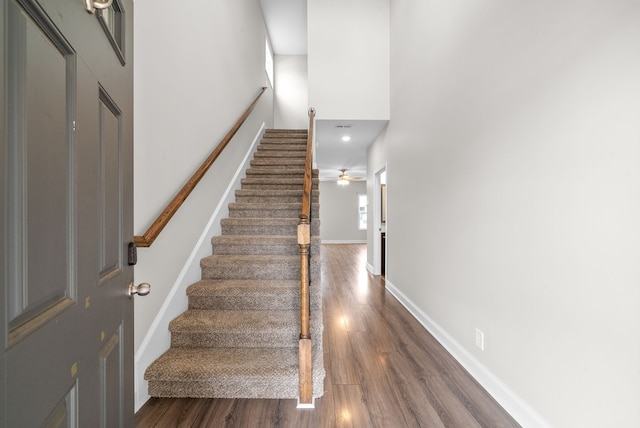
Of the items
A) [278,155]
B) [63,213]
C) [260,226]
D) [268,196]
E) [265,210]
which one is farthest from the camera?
[278,155]

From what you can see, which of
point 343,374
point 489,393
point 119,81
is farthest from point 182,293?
point 489,393

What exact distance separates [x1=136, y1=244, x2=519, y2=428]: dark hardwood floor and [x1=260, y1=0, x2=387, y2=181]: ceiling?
2983mm

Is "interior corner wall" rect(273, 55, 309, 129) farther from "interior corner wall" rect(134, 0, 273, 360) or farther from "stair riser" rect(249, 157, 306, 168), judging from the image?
"interior corner wall" rect(134, 0, 273, 360)

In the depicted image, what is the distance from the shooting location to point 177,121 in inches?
84.9

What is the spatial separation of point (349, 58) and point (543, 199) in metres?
3.50

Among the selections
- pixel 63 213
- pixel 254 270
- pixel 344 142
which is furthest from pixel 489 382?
pixel 344 142

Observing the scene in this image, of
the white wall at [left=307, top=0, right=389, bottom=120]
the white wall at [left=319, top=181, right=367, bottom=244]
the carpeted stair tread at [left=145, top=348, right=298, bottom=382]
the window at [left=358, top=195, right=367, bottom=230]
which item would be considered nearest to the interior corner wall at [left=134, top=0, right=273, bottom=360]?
the carpeted stair tread at [left=145, top=348, right=298, bottom=382]

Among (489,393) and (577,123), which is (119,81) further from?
(489,393)

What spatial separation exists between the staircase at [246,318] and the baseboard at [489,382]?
1086mm

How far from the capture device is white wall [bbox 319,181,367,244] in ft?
36.6

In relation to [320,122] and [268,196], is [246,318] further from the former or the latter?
[320,122]

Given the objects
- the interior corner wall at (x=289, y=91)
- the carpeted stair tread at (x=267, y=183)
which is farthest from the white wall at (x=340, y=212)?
the carpeted stair tread at (x=267, y=183)

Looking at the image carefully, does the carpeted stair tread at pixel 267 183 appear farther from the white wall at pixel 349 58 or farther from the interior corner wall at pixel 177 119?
the white wall at pixel 349 58

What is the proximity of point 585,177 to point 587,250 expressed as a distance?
32cm
